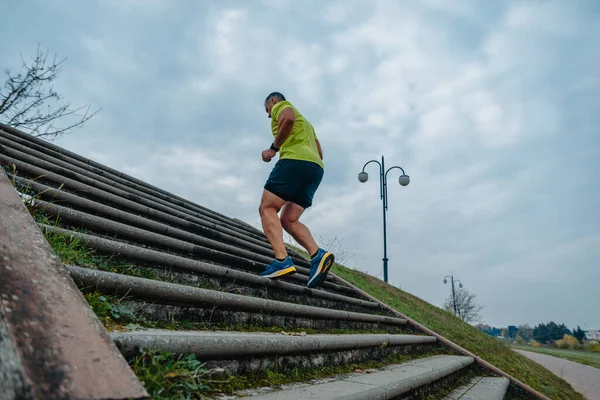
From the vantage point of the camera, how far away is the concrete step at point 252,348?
4.75ft

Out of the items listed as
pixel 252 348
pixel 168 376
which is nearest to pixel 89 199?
pixel 252 348

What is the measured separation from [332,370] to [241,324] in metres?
0.67

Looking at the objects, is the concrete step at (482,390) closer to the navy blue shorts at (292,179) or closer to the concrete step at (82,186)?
the navy blue shorts at (292,179)

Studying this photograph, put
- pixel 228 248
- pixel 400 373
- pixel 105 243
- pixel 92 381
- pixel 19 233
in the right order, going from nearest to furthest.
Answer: pixel 92 381, pixel 19 233, pixel 105 243, pixel 400 373, pixel 228 248

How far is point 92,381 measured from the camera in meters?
0.97

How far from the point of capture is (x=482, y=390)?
11.2 ft

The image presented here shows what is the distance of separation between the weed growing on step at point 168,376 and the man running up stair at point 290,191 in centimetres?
200

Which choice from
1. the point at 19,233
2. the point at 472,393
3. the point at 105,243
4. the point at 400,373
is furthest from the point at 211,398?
the point at 472,393

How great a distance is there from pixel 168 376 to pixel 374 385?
1285mm

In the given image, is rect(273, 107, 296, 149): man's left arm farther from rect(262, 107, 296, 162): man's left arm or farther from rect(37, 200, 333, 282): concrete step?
rect(37, 200, 333, 282): concrete step

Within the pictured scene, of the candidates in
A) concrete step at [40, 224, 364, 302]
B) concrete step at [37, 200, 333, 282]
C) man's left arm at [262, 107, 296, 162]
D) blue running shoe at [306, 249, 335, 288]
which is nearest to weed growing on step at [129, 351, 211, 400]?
concrete step at [40, 224, 364, 302]

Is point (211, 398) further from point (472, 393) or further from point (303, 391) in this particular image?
point (472, 393)

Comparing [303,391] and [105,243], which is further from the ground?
[105,243]

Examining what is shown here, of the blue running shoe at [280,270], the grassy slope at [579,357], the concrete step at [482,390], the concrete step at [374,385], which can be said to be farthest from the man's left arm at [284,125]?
the grassy slope at [579,357]
